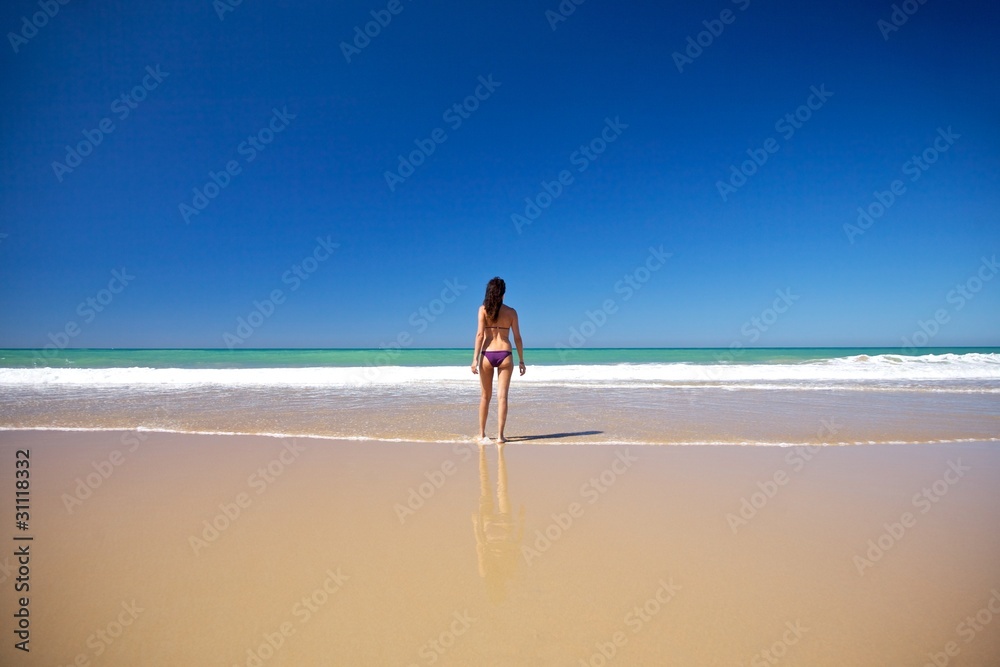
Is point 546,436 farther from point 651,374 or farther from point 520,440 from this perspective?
point 651,374

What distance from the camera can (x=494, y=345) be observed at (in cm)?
560

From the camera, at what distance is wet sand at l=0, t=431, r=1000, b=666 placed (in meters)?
1.74

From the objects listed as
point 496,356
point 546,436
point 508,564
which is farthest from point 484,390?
point 508,564

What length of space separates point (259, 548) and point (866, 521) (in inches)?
138

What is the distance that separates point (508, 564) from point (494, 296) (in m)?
3.55

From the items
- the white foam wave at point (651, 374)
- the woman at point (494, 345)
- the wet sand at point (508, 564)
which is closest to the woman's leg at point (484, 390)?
the woman at point (494, 345)

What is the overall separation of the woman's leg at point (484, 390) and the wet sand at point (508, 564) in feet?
4.11

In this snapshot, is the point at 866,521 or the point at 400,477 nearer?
the point at 866,521

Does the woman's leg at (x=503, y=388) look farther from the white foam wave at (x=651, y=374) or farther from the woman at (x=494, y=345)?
the white foam wave at (x=651, y=374)

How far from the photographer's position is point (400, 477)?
3.78 meters

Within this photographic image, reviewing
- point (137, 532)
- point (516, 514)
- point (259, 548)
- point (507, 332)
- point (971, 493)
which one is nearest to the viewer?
point (259, 548)

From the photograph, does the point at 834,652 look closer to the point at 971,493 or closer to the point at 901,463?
the point at 971,493

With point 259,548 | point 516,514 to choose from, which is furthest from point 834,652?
point 259,548

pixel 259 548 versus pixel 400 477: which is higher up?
pixel 400 477
